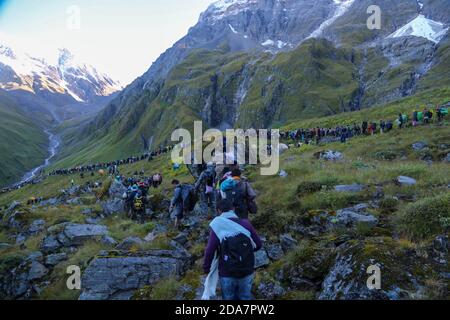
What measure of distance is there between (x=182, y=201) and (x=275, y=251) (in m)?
6.67

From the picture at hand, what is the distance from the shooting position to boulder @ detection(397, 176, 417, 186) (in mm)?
15830

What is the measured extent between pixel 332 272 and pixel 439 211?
3942mm

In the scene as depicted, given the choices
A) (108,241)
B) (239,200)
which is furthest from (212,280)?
(108,241)

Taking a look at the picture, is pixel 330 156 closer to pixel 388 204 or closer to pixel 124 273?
pixel 388 204

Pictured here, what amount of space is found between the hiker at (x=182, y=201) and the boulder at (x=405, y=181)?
892 cm

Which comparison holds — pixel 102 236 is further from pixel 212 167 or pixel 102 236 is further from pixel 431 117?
pixel 431 117

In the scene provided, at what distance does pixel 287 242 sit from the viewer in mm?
12414

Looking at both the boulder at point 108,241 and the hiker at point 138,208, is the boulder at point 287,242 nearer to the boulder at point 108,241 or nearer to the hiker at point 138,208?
the boulder at point 108,241

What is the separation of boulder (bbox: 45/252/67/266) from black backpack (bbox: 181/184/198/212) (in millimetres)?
5435

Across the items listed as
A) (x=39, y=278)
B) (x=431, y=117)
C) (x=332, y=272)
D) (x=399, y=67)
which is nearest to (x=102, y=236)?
(x=39, y=278)

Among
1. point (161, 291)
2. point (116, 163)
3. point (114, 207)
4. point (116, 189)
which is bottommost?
point (161, 291)

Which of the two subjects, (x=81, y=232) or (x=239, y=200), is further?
(x=81, y=232)

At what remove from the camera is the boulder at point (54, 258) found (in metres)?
14.7

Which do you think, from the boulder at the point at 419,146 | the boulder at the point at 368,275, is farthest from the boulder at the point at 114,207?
the boulder at the point at 419,146
